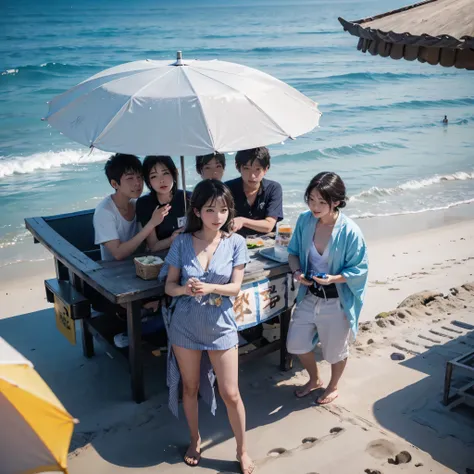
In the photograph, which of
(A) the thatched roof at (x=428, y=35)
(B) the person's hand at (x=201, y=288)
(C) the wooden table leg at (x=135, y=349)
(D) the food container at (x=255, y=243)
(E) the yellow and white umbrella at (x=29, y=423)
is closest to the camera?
(E) the yellow and white umbrella at (x=29, y=423)

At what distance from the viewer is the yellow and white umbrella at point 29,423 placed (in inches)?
114

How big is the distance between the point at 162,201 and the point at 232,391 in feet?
5.32

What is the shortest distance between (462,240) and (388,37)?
6.86 meters

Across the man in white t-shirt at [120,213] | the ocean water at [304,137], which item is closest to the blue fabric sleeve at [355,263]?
the man in white t-shirt at [120,213]

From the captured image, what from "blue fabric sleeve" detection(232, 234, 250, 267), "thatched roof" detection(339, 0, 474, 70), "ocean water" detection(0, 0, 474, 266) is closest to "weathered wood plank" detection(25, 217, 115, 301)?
"blue fabric sleeve" detection(232, 234, 250, 267)

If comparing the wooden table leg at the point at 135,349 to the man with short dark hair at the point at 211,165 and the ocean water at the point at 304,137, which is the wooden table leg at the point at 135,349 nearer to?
the man with short dark hair at the point at 211,165

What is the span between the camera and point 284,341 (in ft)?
17.1

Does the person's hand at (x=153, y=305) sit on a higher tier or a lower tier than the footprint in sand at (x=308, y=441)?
higher

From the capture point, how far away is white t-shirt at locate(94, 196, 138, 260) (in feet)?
15.7

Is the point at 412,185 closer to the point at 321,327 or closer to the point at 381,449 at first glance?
the point at 321,327

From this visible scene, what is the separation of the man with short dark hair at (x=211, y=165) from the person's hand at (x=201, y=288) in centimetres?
161

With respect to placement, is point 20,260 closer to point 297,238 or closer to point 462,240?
point 297,238

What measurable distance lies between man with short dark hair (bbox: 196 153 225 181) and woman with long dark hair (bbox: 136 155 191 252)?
396 millimetres

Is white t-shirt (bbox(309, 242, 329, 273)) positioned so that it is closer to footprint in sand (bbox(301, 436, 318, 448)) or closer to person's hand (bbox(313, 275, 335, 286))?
person's hand (bbox(313, 275, 335, 286))
